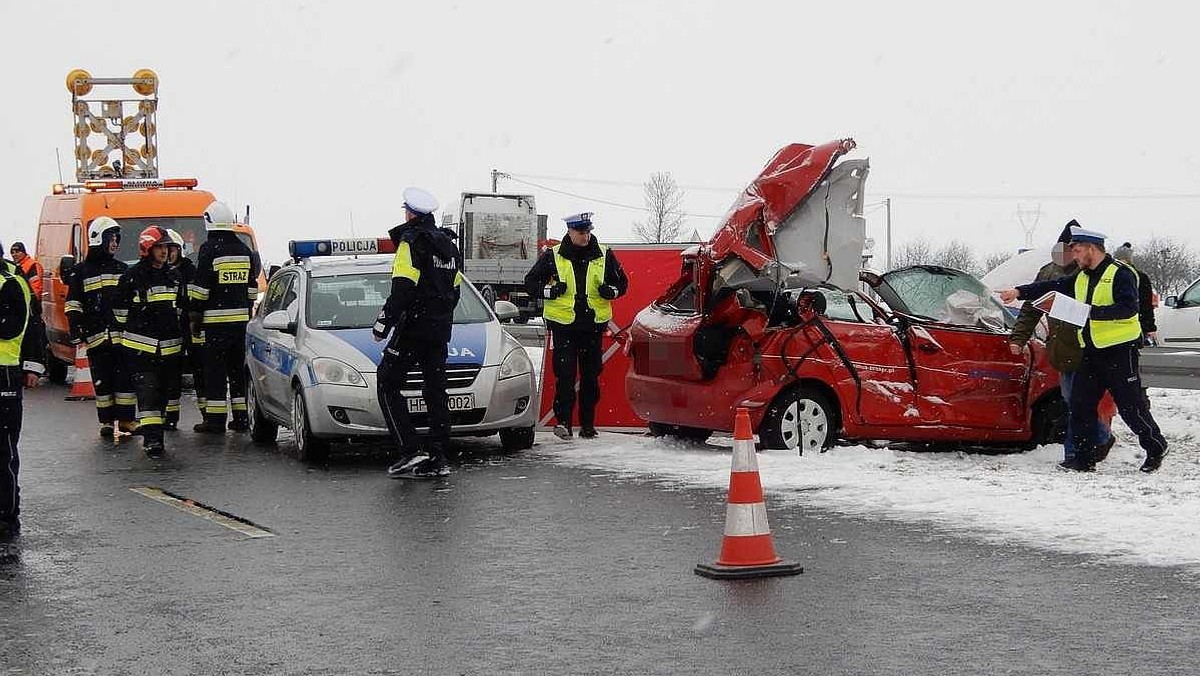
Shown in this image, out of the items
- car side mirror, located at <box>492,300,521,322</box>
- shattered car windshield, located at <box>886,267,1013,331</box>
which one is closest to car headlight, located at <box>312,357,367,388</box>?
car side mirror, located at <box>492,300,521,322</box>

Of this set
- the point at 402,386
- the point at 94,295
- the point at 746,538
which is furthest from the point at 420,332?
the point at 94,295

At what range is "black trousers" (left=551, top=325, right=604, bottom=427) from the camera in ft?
46.6

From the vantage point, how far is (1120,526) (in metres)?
8.77

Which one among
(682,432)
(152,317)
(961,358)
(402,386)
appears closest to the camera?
(402,386)

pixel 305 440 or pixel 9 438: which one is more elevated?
pixel 9 438

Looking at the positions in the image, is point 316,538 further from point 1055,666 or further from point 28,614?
point 1055,666

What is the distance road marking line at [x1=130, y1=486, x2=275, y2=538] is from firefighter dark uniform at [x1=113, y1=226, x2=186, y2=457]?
9.81 ft

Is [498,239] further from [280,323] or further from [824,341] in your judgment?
[824,341]

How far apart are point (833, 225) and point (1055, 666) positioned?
284 inches

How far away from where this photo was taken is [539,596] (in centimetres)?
740

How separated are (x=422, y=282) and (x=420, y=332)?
0.34 meters

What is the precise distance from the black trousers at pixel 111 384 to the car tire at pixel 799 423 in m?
6.20

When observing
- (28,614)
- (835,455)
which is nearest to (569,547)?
(28,614)

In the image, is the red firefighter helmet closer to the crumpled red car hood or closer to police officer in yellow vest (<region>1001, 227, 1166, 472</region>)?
the crumpled red car hood
